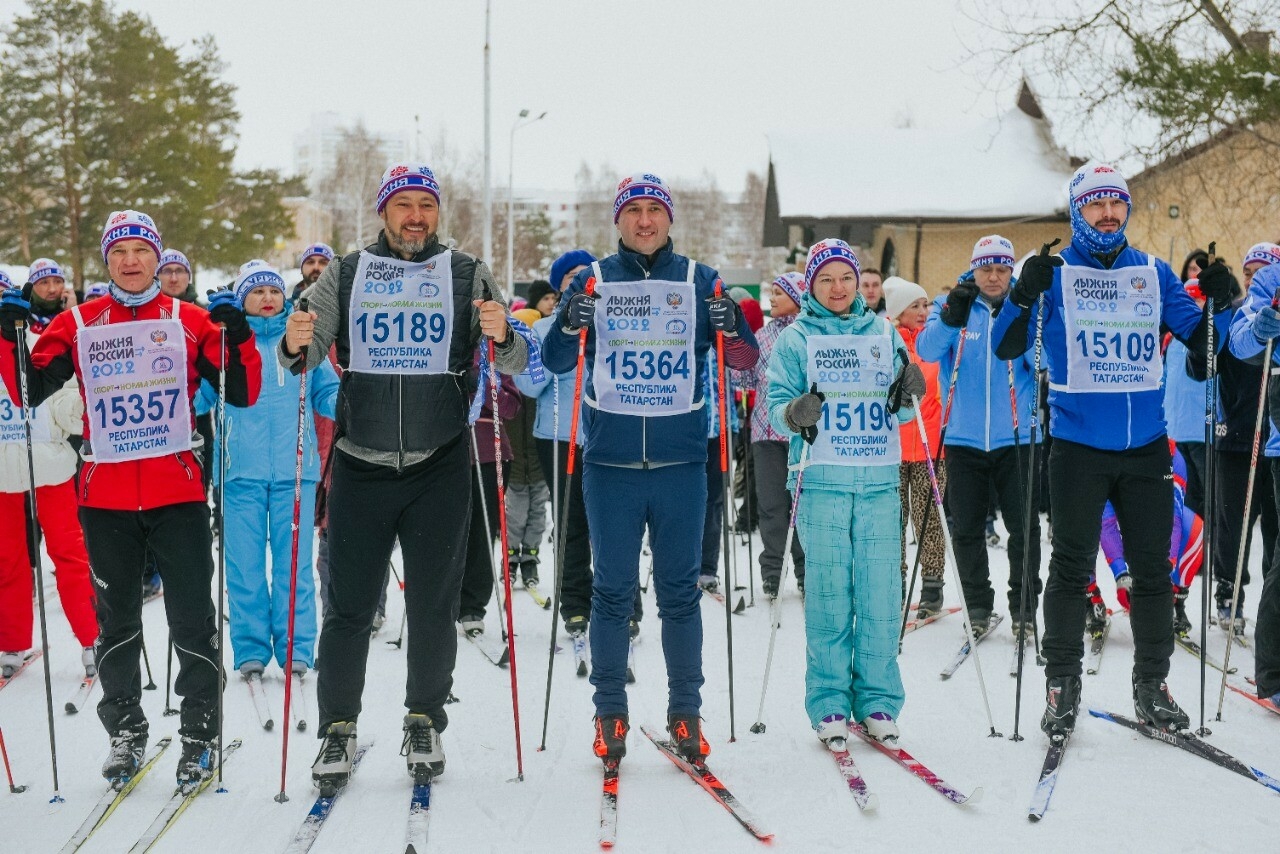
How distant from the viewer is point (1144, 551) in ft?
15.8

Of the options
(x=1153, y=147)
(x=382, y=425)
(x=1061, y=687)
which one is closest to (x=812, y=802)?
(x=1061, y=687)

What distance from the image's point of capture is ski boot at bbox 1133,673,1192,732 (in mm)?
4766

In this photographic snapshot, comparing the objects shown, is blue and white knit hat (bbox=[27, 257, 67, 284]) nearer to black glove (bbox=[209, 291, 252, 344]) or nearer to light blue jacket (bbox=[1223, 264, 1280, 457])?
black glove (bbox=[209, 291, 252, 344])

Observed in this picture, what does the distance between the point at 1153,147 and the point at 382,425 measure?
39.2 feet

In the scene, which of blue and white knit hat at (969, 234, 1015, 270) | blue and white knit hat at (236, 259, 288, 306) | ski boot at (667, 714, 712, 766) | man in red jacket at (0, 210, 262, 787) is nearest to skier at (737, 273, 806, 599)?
blue and white knit hat at (969, 234, 1015, 270)

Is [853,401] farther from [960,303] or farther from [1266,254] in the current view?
[1266,254]

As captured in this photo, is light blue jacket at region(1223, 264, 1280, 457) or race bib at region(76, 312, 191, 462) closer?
race bib at region(76, 312, 191, 462)

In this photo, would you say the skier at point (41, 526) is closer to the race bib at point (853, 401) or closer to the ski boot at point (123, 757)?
the ski boot at point (123, 757)

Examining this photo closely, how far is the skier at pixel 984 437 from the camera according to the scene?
6410 millimetres

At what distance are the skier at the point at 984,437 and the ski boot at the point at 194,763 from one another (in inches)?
156

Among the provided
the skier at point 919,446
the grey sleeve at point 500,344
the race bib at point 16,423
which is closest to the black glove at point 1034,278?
the grey sleeve at point 500,344

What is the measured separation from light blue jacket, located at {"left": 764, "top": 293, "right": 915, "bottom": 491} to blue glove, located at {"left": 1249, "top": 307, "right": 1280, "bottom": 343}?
4.77 ft

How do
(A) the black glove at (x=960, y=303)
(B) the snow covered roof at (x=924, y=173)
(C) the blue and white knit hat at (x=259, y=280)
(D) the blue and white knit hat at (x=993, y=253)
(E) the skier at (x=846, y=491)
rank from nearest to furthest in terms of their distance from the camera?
(E) the skier at (x=846, y=491) < (A) the black glove at (x=960, y=303) < (C) the blue and white knit hat at (x=259, y=280) < (D) the blue and white knit hat at (x=993, y=253) < (B) the snow covered roof at (x=924, y=173)

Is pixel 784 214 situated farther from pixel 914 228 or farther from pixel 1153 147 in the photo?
pixel 1153 147
